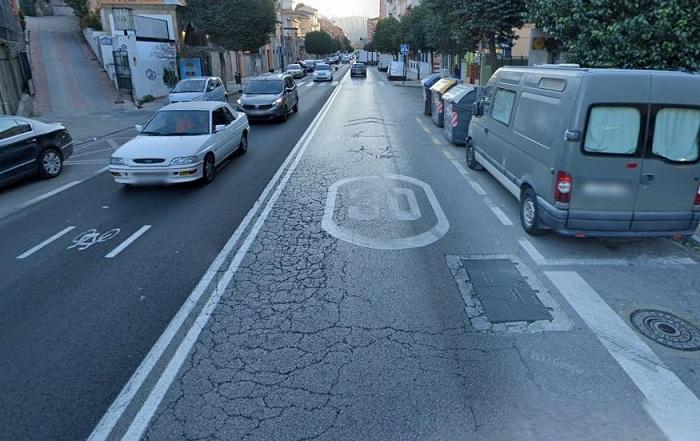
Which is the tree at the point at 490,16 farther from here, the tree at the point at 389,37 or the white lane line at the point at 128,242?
the tree at the point at 389,37

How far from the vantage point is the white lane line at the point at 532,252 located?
19.0 feet

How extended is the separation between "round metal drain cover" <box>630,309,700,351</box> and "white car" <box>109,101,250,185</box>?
296 inches

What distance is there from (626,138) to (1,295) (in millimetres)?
7596

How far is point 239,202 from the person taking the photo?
27.2 feet

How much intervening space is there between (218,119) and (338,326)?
7.39 m

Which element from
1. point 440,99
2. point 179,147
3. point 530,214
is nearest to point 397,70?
point 440,99

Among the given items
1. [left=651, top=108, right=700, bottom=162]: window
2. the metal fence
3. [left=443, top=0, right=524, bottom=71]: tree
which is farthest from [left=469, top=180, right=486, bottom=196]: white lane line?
the metal fence

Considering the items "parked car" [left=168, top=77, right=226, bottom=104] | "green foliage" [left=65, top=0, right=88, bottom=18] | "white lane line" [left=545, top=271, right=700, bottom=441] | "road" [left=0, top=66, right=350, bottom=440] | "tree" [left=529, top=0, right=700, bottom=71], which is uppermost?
"green foliage" [left=65, top=0, right=88, bottom=18]

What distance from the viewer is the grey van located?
207 inches

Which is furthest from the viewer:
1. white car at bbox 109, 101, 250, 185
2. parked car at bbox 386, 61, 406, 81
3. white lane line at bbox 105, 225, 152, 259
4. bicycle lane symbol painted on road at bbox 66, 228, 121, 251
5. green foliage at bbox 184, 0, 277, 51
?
parked car at bbox 386, 61, 406, 81

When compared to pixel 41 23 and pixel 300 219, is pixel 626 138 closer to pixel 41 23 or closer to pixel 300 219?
pixel 300 219

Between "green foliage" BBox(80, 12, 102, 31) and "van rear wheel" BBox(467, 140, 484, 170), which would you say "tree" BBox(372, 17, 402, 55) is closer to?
"green foliage" BBox(80, 12, 102, 31)

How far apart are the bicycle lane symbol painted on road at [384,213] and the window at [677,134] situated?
2.90m

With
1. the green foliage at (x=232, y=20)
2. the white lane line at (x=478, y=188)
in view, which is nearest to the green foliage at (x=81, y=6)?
the green foliage at (x=232, y=20)
